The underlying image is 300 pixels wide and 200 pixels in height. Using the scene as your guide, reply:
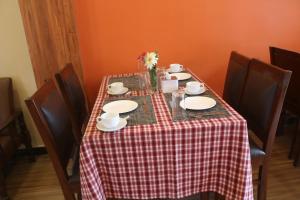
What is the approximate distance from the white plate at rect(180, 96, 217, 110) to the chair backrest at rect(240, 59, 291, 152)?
0.29 metres

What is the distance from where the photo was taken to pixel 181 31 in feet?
7.77

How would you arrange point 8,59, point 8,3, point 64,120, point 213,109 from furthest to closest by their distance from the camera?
point 8,59
point 8,3
point 64,120
point 213,109

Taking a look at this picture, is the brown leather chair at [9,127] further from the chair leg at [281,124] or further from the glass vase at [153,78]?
the chair leg at [281,124]

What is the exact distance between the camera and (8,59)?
91.8 inches

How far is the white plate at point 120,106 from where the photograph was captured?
154 cm

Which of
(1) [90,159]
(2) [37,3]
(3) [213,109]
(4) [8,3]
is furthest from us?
(4) [8,3]

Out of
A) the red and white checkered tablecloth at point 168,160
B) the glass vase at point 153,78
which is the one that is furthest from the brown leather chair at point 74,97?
the glass vase at point 153,78

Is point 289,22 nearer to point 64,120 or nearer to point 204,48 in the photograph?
point 204,48

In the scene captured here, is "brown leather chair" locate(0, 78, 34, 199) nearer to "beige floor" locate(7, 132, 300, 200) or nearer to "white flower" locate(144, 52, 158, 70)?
"beige floor" locate(7, 132, 300, 200)

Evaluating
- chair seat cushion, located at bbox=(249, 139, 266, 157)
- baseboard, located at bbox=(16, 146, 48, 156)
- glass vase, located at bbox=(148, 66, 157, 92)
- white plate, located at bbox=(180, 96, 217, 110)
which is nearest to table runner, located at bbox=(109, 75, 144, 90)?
glass vase, located at bbox=(148, 66, 157, 92)

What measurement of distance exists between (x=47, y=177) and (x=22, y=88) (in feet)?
2.72

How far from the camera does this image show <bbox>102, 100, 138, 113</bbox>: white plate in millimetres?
1535

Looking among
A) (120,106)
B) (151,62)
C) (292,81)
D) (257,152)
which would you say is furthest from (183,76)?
(292,81)

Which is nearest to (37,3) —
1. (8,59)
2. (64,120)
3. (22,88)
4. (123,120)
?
(8,59)
